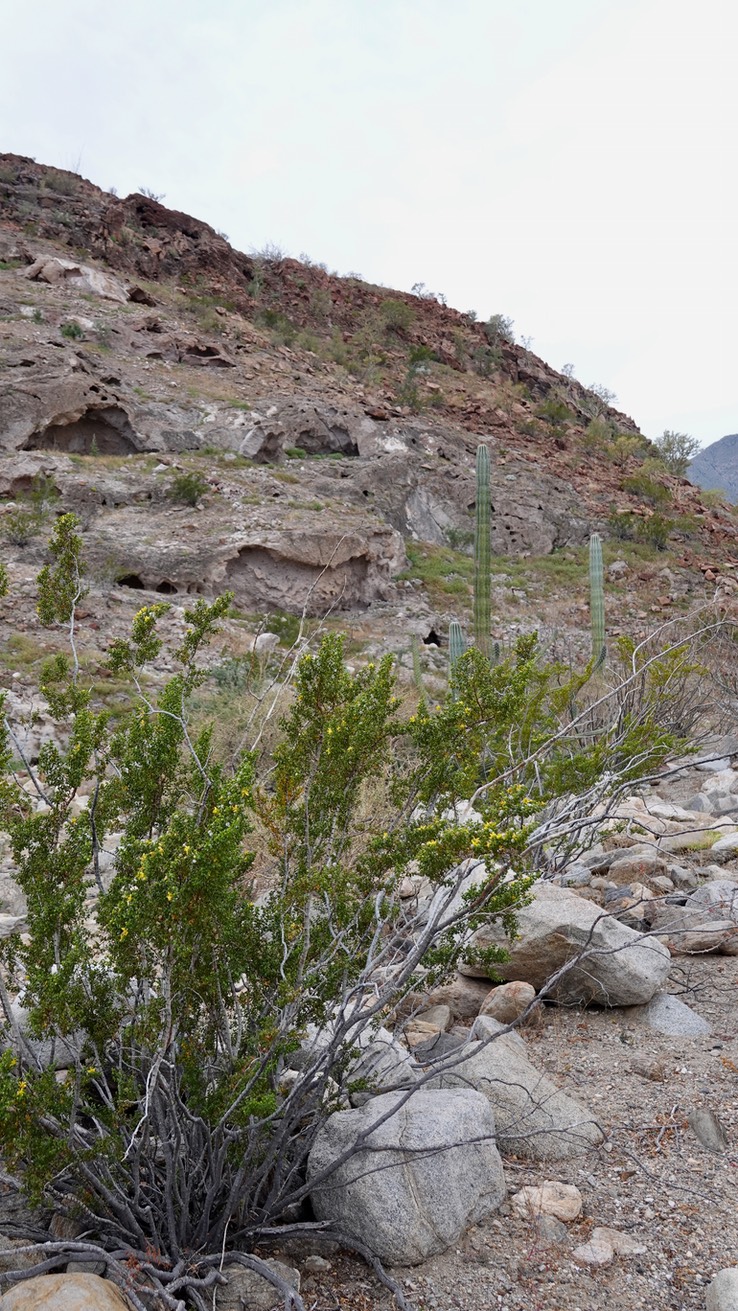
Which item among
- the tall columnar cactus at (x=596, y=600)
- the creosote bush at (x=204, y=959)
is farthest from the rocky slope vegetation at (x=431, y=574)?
the tall columnar cactus at (x=596, y=600)

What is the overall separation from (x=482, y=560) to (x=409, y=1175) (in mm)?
10249

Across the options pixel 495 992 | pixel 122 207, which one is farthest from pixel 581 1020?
pixel 122 207

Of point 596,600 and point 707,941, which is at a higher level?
point 596,600

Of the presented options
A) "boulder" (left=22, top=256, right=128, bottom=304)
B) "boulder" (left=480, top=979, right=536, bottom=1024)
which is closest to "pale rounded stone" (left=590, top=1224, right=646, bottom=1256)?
"boulder" (left=480, top=979, right=536, bottom=1024)

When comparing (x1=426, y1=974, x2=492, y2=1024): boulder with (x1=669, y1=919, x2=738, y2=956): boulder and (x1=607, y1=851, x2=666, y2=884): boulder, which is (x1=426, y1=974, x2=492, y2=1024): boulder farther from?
(x1=607, y1=851, x2=666, y2=884): boulder

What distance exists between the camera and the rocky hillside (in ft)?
47.4

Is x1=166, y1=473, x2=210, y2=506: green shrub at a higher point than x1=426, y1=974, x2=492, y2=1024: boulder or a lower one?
higher

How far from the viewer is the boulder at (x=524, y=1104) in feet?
7.82

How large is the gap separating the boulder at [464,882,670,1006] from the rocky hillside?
7.21m

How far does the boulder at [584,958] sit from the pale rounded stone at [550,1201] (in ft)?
3.30

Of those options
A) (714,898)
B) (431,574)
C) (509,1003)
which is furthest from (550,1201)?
(431,574)

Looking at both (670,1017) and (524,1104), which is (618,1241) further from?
(670,1017)

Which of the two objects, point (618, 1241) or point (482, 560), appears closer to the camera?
point (618, 1241)

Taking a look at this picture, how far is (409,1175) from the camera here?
2037 mm
